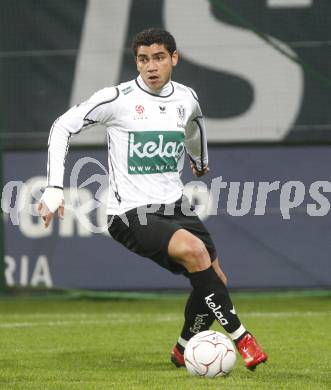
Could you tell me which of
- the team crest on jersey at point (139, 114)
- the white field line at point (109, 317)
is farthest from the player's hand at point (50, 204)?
the white field line at point (109, 317)

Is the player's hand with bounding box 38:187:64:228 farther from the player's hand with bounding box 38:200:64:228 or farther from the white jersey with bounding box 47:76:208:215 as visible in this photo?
the white jersey with bounding box 47:76:208:215

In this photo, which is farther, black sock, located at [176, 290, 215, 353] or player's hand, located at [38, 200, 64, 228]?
black sock, located at [176, 290, 215, 353]

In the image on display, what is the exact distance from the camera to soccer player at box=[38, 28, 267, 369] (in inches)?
235

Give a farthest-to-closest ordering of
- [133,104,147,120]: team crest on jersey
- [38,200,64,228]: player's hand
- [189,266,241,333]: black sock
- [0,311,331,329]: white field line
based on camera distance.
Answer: [0,311,331,329]: white field line < [133,104,147,120]: team crest on jersey < [189,266,241,333]: black sock < [38,200,64,228]: player's hand

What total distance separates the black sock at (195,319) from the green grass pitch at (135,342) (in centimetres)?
23

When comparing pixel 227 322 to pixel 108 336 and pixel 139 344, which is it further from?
pixel 108 336

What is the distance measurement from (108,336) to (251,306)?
2.72m

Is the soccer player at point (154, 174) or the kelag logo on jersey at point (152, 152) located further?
the kelag logo on jersey at point (152, 152)

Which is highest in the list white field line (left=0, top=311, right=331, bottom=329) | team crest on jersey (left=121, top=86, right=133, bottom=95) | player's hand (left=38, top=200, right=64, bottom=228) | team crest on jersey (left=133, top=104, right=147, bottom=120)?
team crest on jersey (left=121, top=86, right=133, bottom=95)

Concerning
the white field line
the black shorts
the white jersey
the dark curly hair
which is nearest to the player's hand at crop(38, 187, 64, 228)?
the white jersey

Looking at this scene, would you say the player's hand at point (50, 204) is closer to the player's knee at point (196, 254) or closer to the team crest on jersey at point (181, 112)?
the player's knee at point (196, 254)

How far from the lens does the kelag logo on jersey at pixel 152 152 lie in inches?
243

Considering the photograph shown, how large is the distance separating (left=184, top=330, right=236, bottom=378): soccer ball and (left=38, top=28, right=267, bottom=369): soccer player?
90 mm

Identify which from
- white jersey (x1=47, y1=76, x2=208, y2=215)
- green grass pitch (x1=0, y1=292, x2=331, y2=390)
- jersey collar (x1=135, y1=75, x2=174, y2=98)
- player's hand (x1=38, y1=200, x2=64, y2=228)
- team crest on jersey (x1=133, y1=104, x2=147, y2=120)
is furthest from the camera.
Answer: jersey collar (x1=135, y1=75, x2=174, y2=98)
